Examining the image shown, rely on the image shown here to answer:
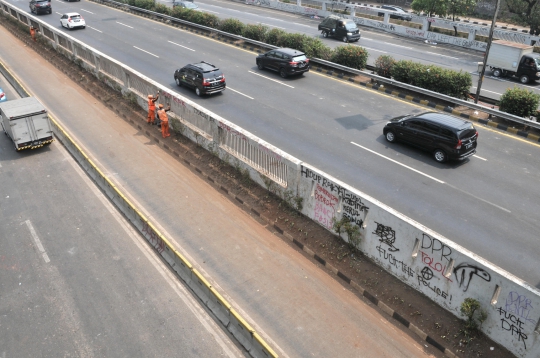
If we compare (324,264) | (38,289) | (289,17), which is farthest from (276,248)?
(289,17)

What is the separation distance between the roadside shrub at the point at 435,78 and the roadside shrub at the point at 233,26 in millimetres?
14903

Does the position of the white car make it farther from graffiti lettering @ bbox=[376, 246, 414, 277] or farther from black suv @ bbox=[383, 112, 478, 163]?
graffiti lettering @ bbox=[376, 246, 414, 277]

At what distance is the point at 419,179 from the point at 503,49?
1761cm

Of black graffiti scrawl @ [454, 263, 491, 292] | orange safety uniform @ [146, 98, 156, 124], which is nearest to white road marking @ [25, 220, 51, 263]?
orange safety uniform @ [146, 98, 156, 124]

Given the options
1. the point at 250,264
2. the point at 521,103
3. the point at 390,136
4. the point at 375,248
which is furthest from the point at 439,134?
the point at 250,264

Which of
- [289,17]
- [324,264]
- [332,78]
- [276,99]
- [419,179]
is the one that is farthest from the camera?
[289,17]

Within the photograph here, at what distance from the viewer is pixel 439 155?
1723cm

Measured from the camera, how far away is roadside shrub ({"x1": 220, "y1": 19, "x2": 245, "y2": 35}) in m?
35.6

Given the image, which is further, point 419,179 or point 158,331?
point 419,179

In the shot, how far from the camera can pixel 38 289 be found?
1142 centimetres

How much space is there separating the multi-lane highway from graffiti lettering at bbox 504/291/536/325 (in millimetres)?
3190

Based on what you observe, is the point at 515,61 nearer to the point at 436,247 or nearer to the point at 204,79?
the point at 204,79

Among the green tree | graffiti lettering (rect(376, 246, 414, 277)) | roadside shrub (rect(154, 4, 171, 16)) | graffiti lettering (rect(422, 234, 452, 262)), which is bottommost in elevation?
graffiti lettering (rect(376, 246, 414, 277))

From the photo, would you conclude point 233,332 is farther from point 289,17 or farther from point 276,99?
point 289,17
